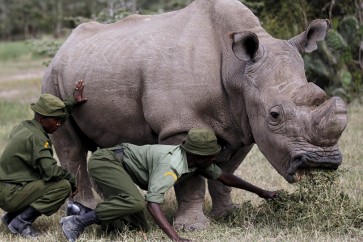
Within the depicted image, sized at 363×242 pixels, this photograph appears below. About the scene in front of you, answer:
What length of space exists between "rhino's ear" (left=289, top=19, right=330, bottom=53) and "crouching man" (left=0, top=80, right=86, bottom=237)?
2150 mm

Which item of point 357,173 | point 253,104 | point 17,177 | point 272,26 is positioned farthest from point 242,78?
point 272,26

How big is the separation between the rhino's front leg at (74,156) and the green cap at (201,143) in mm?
1949


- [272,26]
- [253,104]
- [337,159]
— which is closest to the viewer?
[337,159]

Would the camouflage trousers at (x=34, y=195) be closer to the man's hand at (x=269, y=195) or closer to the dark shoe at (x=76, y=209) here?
the dark shoe at (x=76, y=209)

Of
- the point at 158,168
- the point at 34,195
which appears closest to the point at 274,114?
the point at 158,168

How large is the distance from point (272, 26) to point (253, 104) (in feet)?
31.2

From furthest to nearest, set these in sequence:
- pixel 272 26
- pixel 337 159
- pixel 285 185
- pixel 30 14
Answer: pixel 30 14 → pixel 272 26 → pixel 285 185 → pixel 337 159

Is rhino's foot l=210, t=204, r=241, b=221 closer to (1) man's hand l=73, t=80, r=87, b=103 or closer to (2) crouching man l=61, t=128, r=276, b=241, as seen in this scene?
(2) crouching man l=61, t=128, r=276, b=241

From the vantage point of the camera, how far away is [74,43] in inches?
290

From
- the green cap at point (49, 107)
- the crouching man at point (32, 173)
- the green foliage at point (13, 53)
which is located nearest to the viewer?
the crouching man at point (32, 173)

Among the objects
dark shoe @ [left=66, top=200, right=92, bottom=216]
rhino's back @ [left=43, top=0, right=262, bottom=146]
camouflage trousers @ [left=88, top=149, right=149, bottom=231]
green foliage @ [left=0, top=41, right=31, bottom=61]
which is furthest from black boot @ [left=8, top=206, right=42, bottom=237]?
green foliage @ [left=0, top=41, right=31, bottom=61]

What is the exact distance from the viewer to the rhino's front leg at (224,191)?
6827mm

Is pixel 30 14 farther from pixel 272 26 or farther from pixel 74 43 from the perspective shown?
pixel 74 43

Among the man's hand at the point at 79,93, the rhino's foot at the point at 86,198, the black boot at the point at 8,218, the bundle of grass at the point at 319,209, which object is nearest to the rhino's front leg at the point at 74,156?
the rhino's foot at the point at 86,198
